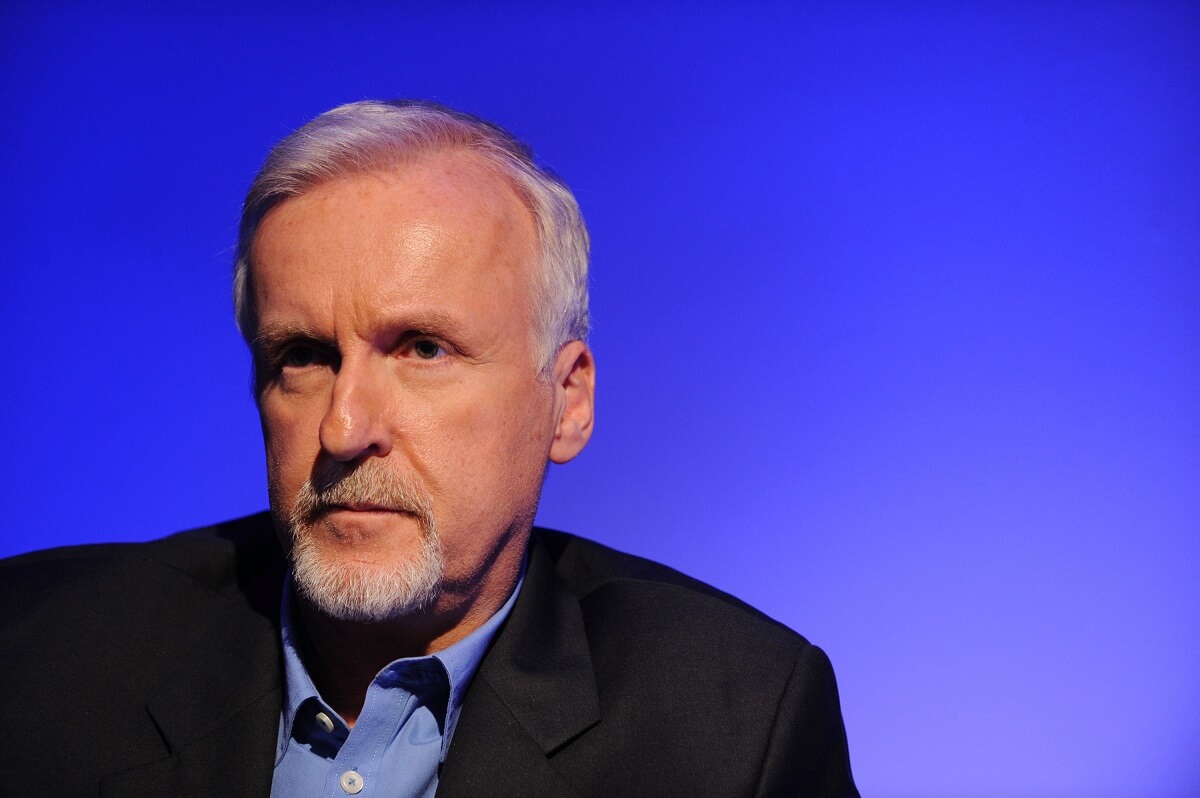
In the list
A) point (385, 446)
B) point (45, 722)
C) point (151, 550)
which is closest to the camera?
point (385, 446)

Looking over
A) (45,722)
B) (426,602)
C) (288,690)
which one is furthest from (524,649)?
(45,722)

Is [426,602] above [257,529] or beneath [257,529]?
above

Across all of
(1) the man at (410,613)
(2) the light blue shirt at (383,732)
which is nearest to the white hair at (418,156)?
(1) the man at (410,613)

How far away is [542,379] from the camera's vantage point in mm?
2127

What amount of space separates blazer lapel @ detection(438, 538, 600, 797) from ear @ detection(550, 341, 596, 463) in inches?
11.2

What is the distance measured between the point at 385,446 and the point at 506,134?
0.77 meters

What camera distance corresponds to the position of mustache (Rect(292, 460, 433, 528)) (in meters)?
1.88

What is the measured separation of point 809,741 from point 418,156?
125 centimetres

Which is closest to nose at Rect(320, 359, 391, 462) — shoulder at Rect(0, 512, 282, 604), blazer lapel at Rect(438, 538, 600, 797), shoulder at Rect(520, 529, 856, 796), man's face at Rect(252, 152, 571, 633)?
man's face at Rect(252, 152, 571, 633)

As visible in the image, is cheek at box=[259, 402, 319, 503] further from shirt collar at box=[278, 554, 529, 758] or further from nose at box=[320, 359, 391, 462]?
shirt collar at box=[278, 554, 529, 758]

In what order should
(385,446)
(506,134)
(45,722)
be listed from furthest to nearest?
(506,134) → (45,722) → (385,446)

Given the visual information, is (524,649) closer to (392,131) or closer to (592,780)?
(592,780)

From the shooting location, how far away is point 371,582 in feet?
6.17

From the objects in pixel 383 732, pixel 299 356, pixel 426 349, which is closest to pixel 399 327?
pixel 426 349
